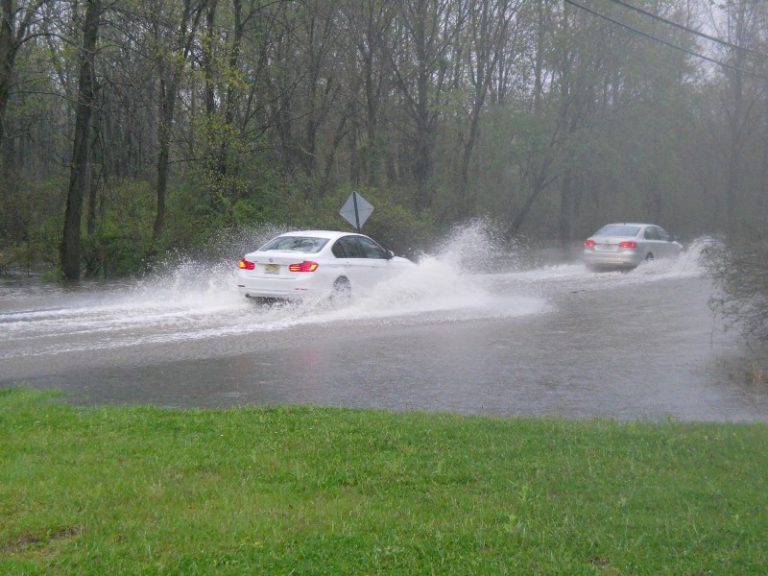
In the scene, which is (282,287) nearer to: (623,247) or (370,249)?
(370,249)

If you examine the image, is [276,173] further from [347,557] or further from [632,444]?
[347,557]

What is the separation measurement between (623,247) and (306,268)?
17.2m

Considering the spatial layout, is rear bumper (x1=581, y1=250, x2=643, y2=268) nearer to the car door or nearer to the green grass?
the car door

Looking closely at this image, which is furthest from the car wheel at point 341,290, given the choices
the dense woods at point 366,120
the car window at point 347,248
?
the dense woods at point 366,120

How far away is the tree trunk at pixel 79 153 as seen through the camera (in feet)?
71.1

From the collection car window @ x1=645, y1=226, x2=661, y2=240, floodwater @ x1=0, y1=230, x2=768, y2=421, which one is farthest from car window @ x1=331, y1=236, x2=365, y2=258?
car window @ x1=645, y1=226, x2=661, y2=240

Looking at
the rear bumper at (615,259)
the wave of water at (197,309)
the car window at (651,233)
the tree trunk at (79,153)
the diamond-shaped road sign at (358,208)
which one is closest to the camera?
the wave of water at (197,309)

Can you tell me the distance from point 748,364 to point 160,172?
18.5 meters

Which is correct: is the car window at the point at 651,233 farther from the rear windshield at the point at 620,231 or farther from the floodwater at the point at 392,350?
the floodwater at the point at 392,350

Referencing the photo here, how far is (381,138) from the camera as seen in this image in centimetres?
3781

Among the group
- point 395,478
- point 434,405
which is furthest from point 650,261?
point 395,478

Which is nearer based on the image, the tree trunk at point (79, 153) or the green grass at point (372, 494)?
the green grass at point (372, 494)

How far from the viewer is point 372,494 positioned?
5871mm

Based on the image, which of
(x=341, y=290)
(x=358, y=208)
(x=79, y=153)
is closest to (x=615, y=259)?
(x=358, y=208)
